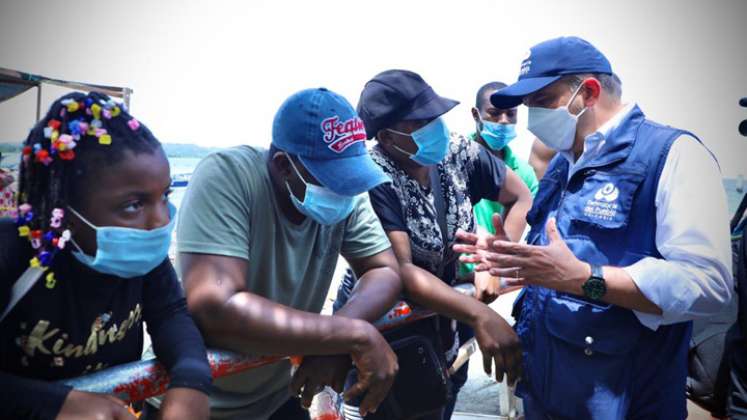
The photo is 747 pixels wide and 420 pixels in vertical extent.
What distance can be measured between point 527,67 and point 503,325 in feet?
3.35

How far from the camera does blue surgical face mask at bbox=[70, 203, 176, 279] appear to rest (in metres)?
1.20

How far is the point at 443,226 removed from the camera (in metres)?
2.31

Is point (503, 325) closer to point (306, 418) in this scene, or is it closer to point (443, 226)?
point (443, 226)

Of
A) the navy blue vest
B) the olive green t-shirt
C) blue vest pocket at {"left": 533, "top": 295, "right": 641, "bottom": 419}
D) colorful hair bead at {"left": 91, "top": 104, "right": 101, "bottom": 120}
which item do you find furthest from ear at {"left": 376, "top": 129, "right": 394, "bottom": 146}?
colorful hair bead at {"left": 91, "top": 104, "right": 101, "bottom": 120}

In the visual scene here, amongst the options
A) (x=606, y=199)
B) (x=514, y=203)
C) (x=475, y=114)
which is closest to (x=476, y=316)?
(x=606, y=199)

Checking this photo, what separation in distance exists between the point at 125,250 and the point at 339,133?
Result: 2.37 feet

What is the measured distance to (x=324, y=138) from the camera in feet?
5.28

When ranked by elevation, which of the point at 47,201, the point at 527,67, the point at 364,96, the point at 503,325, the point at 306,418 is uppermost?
the point at 527,67

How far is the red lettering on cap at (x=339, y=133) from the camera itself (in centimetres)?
161

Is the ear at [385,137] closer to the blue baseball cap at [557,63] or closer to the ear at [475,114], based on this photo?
the blue baseball cap at [557,63]

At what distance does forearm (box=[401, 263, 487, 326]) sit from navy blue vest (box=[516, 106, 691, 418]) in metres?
0.29

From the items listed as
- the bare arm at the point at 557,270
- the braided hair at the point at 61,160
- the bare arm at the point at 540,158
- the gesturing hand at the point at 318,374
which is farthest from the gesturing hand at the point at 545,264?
the bare arm at the point at 540,158

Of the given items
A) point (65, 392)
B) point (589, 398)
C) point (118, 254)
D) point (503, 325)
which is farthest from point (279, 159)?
point (589, 398)

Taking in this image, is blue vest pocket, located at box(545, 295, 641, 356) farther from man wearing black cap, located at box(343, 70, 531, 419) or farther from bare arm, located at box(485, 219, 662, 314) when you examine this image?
man wearing black cap, located at box(343, 70, 531, 419)
